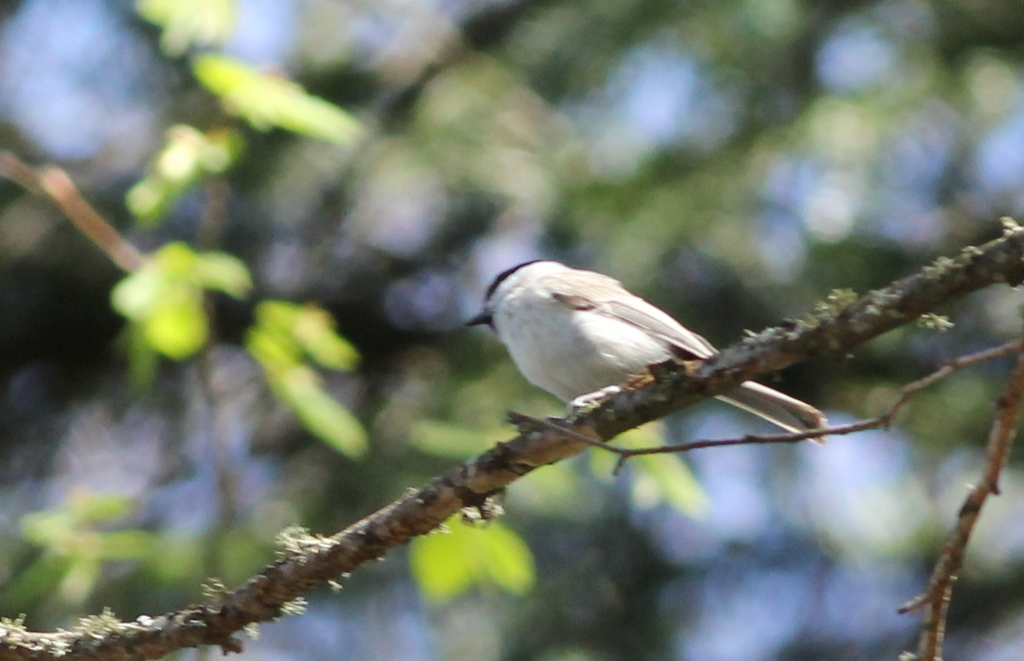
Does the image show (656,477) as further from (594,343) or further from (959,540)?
(959,540)

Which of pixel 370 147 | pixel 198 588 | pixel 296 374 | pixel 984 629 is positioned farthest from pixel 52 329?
pixel 984 629

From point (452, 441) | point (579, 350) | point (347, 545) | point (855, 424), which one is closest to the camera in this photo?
point (855, 424)

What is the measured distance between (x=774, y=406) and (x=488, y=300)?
1.47 meters

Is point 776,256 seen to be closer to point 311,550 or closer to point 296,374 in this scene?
point 296,374

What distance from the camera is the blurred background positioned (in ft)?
15.5

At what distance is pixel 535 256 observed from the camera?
5008mm

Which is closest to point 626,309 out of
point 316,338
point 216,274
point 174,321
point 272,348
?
point 316,338

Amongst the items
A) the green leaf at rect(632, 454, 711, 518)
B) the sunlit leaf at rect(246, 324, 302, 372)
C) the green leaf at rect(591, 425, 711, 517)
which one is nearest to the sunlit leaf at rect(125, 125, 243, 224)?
the sunlit leaf at rect(246, 324, 302, 372)

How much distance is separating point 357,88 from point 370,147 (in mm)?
344

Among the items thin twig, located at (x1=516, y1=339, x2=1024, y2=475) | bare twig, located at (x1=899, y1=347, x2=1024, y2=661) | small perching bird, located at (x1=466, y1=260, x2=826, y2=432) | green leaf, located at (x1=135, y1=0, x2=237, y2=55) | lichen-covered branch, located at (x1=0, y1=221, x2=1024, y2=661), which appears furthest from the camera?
small perching bird, located at (x1=466, y1=260, x2=826, y2=432)

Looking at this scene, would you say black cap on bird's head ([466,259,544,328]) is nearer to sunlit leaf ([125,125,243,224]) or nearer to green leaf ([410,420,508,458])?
green leaf ([410,420,508,458])

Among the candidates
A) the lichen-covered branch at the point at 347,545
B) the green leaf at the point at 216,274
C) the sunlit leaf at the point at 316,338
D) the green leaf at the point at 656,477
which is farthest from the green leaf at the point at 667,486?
the green leaf at the point at 216,274

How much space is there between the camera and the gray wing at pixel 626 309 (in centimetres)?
335

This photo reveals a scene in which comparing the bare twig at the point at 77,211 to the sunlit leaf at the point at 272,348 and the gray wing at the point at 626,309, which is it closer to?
the sunlit leaf at the point at 272,348
